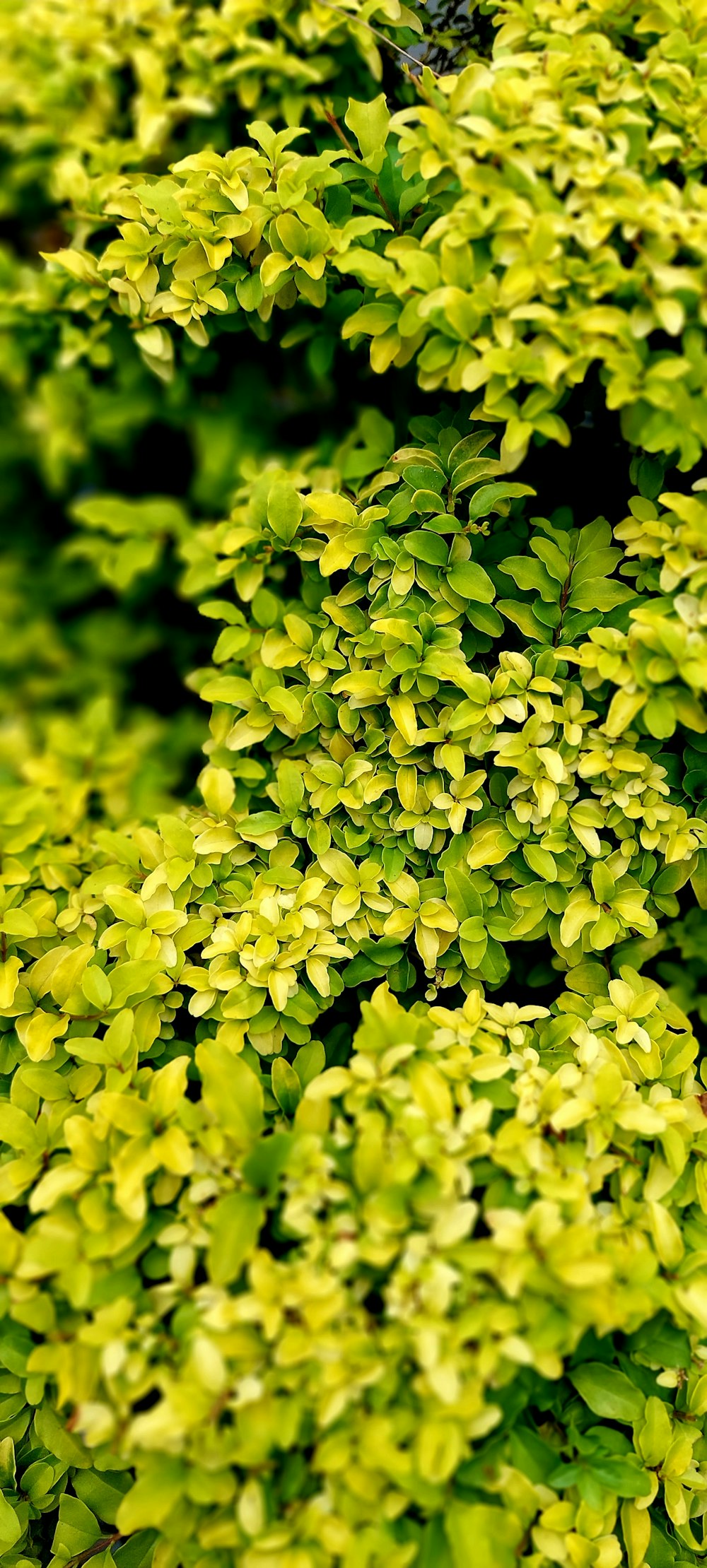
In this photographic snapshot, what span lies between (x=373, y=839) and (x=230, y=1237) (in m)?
0.78

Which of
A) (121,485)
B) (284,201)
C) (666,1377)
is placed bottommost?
(666,1377)

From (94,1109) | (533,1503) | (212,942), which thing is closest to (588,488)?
(212,942)

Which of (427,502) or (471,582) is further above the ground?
(427,502)

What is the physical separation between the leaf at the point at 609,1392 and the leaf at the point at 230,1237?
1.84ft

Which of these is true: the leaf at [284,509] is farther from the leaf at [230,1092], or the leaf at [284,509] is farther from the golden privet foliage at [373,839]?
the leaf at [230,1092]

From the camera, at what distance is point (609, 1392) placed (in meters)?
1.46

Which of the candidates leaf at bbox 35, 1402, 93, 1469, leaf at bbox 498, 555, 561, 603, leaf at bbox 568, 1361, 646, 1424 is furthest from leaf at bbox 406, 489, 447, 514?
leaf at bbox 35, 1402, 93, 1469

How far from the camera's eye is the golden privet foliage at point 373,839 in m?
1.29

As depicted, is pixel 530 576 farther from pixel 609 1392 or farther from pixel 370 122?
pixel 609 1392

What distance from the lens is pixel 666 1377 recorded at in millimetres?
1520

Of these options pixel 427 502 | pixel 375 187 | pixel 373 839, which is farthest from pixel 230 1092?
pixel 375 187

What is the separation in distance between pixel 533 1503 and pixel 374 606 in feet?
4.67

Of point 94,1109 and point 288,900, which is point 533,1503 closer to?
point 94,1109

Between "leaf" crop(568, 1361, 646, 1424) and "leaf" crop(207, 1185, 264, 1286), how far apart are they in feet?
1.84
